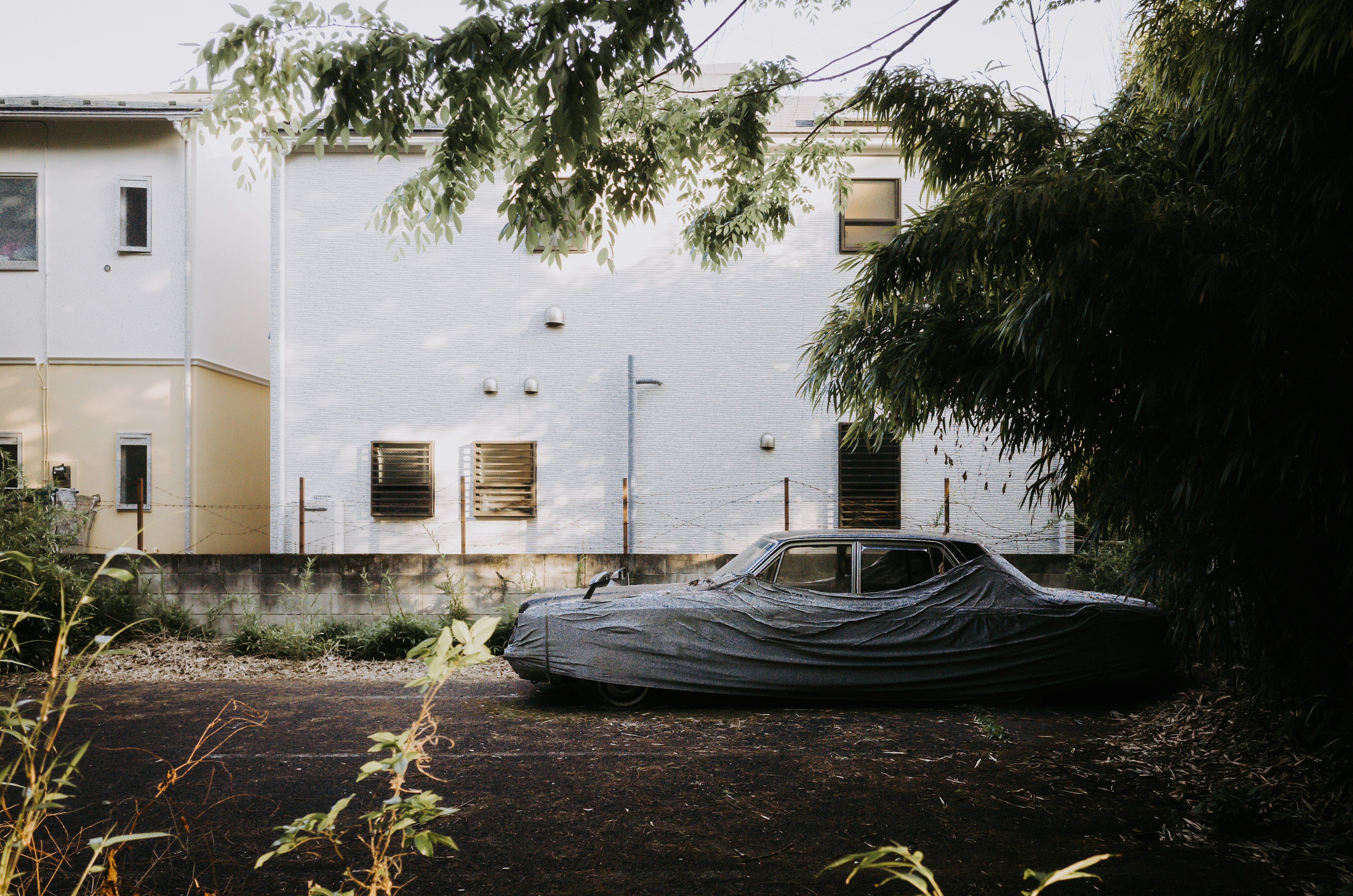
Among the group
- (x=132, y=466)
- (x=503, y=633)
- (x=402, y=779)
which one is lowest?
(x=503, y=633)

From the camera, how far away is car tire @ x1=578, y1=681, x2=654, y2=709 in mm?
6102

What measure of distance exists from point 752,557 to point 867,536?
85 cm

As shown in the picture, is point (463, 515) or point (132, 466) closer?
point (463, 515)

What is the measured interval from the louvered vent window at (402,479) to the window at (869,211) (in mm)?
6068

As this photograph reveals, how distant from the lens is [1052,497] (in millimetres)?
5098

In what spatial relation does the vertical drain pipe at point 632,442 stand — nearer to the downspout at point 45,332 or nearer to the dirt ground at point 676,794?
the dirt ground at point 676,794

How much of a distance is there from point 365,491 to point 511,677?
4.48 m

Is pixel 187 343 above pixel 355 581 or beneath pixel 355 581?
above

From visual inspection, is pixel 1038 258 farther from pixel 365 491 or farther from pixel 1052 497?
pixel 365 491

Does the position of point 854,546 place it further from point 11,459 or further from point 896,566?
point 11,459

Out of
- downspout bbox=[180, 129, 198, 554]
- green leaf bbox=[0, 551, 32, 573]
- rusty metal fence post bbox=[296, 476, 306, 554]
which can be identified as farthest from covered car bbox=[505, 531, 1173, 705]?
downspout bbox=[180, 129, 198, 554]

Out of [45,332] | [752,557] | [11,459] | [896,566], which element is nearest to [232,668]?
[11,459]

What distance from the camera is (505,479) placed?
10.8 meters

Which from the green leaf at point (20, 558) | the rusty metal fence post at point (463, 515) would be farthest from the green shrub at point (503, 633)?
the green leaf at point (20, 558)
